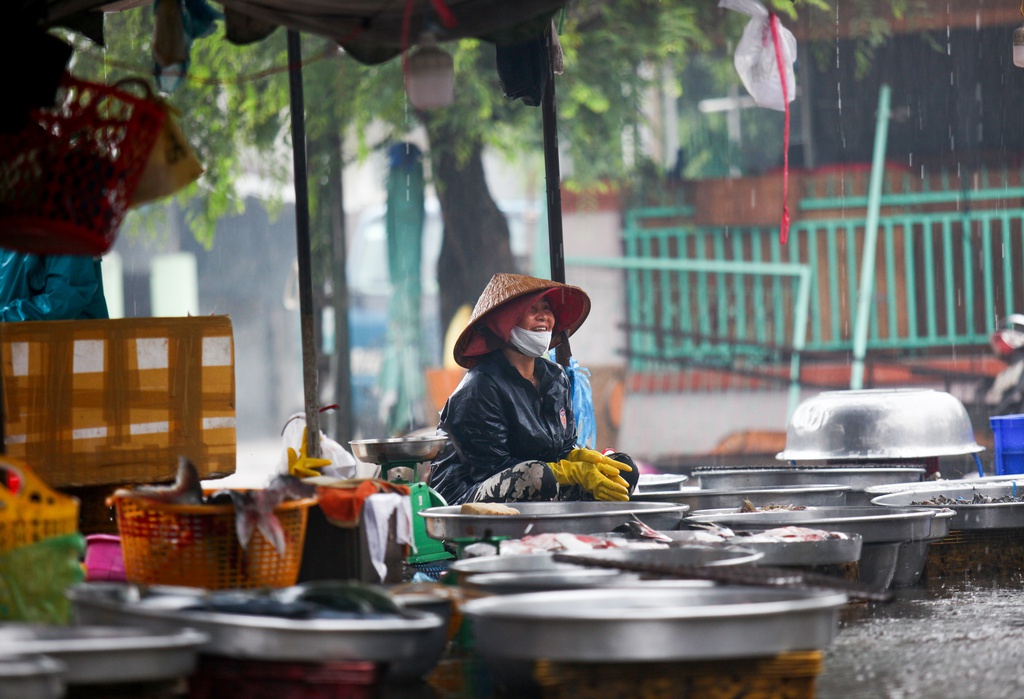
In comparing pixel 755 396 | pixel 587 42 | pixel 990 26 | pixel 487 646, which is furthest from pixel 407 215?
pixel 487 646

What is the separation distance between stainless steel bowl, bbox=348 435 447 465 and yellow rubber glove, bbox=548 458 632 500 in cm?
52

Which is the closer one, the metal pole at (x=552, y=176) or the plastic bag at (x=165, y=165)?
the plastic bag at (x=165, y=165)

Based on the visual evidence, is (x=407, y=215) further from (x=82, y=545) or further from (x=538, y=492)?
(x=82, y=545)

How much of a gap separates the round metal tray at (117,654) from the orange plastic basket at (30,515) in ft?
1.48

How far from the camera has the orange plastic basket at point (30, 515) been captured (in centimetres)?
314

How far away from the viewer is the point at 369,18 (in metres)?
4.60

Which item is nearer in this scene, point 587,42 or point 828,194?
point 587,42

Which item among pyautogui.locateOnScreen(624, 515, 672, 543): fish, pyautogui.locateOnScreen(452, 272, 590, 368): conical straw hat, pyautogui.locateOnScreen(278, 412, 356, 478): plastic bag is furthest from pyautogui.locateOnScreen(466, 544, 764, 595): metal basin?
pyautogui.locateOnScreen(452, 272, 590, 368): conical straw hat

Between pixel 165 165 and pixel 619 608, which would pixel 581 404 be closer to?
pixel 165 165

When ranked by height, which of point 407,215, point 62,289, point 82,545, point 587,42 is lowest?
point 82,545

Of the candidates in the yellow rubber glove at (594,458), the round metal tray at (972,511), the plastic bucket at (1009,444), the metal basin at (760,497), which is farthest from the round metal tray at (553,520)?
the plastic bucket at (1009,444)

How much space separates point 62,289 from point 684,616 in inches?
130

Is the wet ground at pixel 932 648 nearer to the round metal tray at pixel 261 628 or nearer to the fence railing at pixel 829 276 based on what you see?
the round metal tray at pixel 261 628

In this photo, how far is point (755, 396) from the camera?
13805mm
